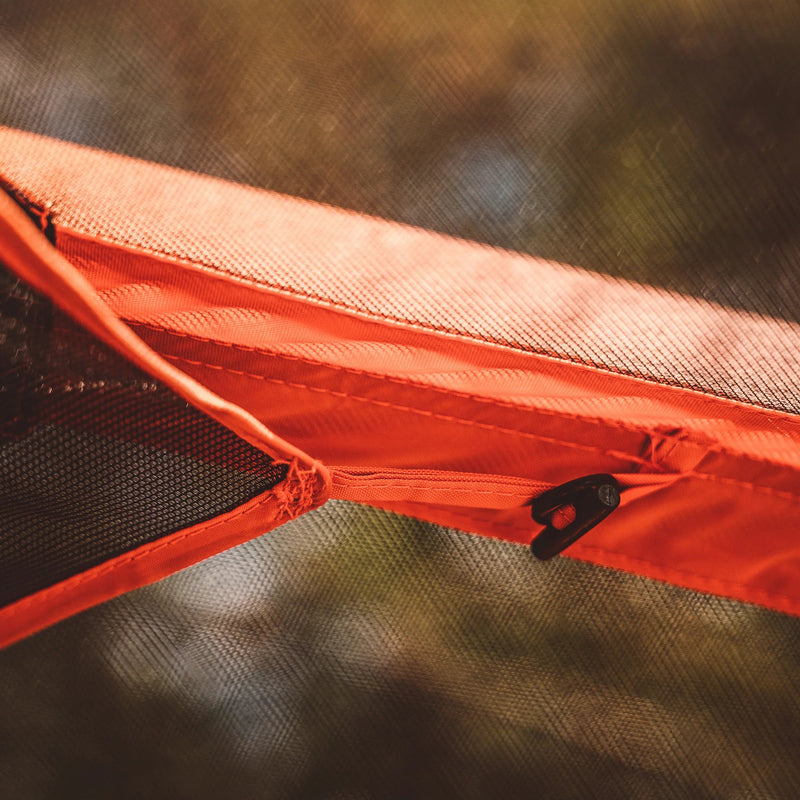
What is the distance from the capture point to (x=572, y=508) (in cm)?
52

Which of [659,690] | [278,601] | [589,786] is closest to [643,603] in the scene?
[659,690]

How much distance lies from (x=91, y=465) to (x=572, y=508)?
0.41 m

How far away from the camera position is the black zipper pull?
1.61ft

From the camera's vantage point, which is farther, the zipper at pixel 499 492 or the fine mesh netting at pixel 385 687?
the fine mesh netting at pixel 385 687

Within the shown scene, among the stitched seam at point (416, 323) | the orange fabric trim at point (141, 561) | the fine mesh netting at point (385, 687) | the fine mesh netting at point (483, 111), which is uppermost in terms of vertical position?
the fine mesh netting at point (483, 111)

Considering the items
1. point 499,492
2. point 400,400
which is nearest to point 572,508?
point 499,492

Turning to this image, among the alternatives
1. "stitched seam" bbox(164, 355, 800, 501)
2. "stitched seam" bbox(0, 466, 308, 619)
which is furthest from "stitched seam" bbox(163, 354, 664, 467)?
"stitched seam" bbox(0, 466, 308, 619)

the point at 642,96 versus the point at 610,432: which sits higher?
the point at 642,96

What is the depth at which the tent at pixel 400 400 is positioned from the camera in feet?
1.51

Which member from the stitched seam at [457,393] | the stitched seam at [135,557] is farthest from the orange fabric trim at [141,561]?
the stitched seam at [457,393]

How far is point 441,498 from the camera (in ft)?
1.59

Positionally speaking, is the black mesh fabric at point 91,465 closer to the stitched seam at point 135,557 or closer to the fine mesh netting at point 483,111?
the stitched seam at point 135,557

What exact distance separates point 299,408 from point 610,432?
0.28 meters

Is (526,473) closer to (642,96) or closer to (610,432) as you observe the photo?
(610,432)
